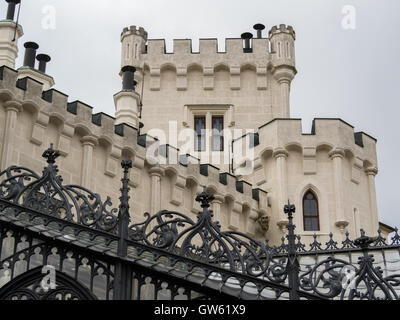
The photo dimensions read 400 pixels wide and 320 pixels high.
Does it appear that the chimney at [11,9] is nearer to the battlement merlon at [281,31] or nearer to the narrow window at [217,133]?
the narrow window at [217,133]

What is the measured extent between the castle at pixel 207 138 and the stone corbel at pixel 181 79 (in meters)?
0.04

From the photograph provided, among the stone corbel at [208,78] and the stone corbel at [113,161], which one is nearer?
the stone corbel at [113,161]

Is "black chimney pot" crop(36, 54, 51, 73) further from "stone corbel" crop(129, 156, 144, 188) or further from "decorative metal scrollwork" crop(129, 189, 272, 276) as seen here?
"decorative metal scrollwork" crop(129, 189, 272, 276)

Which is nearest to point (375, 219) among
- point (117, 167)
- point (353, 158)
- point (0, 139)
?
point (353, 158)

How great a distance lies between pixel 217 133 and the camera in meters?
29.6

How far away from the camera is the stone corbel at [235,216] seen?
24.5 metres

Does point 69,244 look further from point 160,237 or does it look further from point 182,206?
point 182,206

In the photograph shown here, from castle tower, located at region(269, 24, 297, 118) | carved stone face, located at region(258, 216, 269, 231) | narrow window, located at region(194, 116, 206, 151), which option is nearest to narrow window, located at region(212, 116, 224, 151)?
narrow window, located at region(194, 116, 206, 151)

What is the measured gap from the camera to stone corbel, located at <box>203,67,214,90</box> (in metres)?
29.8

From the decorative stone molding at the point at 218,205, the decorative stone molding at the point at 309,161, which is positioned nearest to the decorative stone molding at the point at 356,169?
the decorative stone molding at the point at 309,161

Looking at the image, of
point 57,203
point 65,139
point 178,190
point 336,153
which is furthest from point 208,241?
point 336,153

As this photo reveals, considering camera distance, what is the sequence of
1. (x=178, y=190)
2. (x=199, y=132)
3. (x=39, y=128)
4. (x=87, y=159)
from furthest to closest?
(x=199, y=132), (x=178, y=190), (x=87, y=159), (x=39, y=128)

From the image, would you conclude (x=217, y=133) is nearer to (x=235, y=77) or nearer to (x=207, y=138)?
(x=207, y=138)

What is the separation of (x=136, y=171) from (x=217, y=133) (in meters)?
7.93
